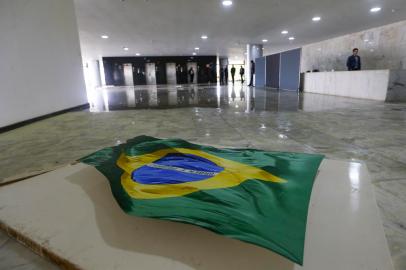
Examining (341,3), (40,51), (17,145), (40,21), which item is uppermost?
(341,3)

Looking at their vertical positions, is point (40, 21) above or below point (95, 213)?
above

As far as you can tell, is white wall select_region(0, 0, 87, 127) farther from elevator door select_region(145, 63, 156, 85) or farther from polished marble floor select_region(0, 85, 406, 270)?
elevator door select_region(145, 63, 156, 85)

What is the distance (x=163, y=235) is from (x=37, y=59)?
214 inches

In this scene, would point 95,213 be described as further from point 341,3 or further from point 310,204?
point 341,3

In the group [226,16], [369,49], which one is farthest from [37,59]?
[369,49]

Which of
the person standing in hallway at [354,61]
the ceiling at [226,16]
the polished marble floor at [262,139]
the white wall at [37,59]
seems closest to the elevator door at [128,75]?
the ceiling at [226,16]

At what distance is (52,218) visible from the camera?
1.16 meters

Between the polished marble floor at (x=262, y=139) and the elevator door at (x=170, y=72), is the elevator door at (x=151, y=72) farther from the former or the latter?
the polished marble floor at (x=262, y=139)

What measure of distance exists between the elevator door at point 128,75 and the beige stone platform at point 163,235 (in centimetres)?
2540

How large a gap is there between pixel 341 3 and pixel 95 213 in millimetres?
9142

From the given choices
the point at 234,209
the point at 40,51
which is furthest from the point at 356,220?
the point at 40,51

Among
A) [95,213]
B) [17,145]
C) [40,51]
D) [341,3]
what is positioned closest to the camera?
[95,213]

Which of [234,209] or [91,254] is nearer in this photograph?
[91,254]

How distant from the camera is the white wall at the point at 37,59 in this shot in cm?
406
